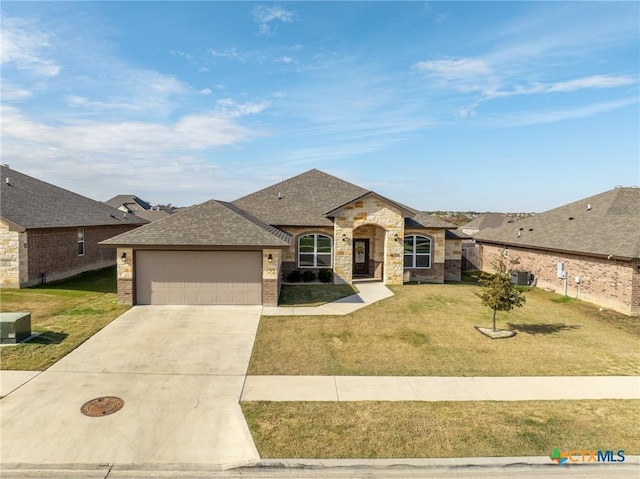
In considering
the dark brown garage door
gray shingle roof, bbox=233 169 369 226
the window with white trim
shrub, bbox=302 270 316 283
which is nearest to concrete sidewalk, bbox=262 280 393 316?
the dark brown garage door

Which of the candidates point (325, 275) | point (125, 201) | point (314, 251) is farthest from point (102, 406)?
point (125, 201)

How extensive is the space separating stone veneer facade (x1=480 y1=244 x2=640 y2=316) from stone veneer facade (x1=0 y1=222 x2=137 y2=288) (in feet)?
87.6

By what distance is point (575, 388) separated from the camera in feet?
27.6

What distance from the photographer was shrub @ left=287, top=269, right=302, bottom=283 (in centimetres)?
2034

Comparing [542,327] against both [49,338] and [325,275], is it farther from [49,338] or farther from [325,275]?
[49,338]

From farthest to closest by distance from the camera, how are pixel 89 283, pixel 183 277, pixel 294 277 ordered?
pixel 294 277 < pixel 89 283 < pixel 183 277

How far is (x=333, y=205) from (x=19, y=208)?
1653cm

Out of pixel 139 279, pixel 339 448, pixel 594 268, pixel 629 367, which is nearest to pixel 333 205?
pixel 139 279

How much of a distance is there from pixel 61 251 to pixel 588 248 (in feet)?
88.3

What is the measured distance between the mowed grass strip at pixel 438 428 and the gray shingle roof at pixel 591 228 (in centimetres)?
1096

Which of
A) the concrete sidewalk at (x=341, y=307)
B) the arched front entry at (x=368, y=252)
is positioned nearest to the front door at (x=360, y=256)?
the arched front entry at (x=368, y=252)

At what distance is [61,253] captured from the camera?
19625 millimetres

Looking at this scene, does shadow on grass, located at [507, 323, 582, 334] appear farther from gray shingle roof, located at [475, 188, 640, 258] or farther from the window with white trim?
the window with white trim

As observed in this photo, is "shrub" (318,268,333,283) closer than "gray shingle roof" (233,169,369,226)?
Yes
